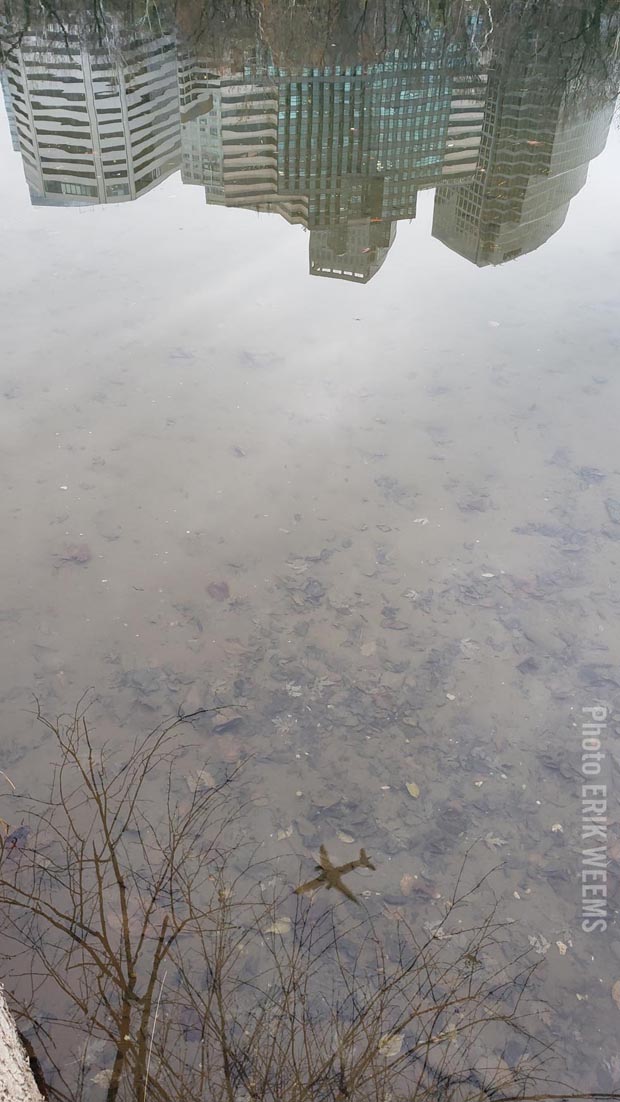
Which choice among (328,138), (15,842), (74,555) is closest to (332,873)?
(15,842)

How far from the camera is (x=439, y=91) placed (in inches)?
499

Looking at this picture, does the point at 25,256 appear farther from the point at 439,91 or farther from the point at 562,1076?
the point at 439,91

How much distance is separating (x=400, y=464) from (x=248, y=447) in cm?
99

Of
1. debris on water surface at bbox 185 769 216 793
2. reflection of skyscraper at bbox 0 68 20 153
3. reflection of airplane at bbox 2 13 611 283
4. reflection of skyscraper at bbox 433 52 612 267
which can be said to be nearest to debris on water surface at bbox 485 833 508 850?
debris on water surface at bbox 185 769 216 793

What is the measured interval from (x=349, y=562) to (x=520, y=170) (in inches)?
344

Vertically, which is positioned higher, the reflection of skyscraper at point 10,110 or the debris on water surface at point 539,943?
the reflection of skyscraper at point 10,110

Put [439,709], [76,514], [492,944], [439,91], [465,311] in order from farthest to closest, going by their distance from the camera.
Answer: [439,91], [465,311], [76,514], [439,709], [492,944]

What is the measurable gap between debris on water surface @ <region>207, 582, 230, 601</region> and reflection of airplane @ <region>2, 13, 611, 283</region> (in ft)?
12.8

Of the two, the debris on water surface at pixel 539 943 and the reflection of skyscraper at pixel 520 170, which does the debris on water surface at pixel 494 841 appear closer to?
the debris on water surface at pixel 539 943

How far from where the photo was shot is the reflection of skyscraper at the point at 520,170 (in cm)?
790

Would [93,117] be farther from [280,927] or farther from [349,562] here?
[280,927]

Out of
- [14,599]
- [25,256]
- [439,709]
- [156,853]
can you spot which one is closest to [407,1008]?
[156,853]

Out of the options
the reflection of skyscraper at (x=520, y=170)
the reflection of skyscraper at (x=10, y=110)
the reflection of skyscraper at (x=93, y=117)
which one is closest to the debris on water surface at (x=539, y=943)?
the reflection of skyscraper at (x=520, y=170)

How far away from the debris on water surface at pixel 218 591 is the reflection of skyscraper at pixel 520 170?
17.0 ft
